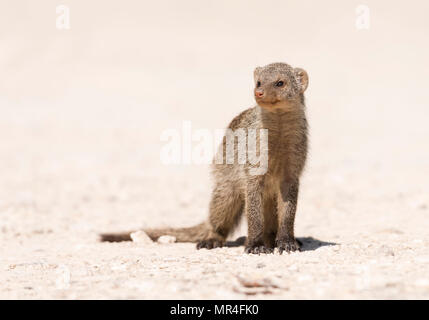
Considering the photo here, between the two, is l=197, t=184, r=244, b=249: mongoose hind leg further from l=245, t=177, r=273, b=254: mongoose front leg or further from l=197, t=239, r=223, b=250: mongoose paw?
l=245, t=177, r=273, b=254: mongoose front leg

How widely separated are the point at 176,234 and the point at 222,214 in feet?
2.28

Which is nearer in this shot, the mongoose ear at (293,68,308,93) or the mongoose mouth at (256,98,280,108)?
the mongoose mouth at (256,98,280,108)

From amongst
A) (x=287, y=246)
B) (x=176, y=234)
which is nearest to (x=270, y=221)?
(x=287, y=246)

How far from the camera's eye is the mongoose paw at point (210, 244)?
16.3 ft

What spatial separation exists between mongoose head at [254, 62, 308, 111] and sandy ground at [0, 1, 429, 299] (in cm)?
79

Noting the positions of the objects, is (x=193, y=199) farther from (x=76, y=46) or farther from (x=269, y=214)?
(x=76, y=46)

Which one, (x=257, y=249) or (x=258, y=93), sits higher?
(x=258, y=93)

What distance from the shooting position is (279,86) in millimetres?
4328

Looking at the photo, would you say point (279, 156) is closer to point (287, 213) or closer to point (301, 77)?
point (287, 213)

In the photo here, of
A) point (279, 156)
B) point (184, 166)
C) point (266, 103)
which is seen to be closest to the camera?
point (266, 103)

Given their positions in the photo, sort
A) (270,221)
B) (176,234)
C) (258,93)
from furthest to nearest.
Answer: (176,234), (270,221), (258,93)

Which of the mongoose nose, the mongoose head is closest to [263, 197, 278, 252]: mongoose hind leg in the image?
the mongoose head

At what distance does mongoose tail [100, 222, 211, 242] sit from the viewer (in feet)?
17.8

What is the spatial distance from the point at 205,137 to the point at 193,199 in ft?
15.1
